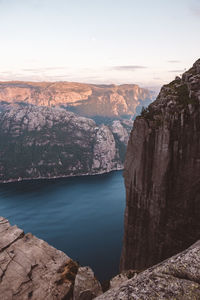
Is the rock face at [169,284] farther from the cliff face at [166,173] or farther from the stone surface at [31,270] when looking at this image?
the cliff face at [166,173]

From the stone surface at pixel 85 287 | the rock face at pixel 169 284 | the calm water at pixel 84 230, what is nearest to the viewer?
the rock face at pixel 169 284

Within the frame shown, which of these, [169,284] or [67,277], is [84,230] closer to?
[67,277]

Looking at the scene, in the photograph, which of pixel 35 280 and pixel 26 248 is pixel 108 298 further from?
pixel 26 248

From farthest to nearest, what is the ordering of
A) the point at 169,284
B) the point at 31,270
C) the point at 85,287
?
the point at 31,270 → the point at 85,287 → the point at 169,284

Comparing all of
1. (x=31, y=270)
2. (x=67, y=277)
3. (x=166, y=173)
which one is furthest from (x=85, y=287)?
(x=166, y=173)

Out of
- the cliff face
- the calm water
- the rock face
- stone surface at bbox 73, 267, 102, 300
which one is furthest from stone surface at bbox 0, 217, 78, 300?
the calm water

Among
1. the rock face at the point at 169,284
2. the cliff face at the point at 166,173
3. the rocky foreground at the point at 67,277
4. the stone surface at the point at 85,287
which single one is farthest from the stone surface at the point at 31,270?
the cliff face at the point at 166,173

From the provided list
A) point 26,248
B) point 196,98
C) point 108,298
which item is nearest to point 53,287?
point 26,248

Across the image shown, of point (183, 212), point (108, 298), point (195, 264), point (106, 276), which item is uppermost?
point (195, 264)
